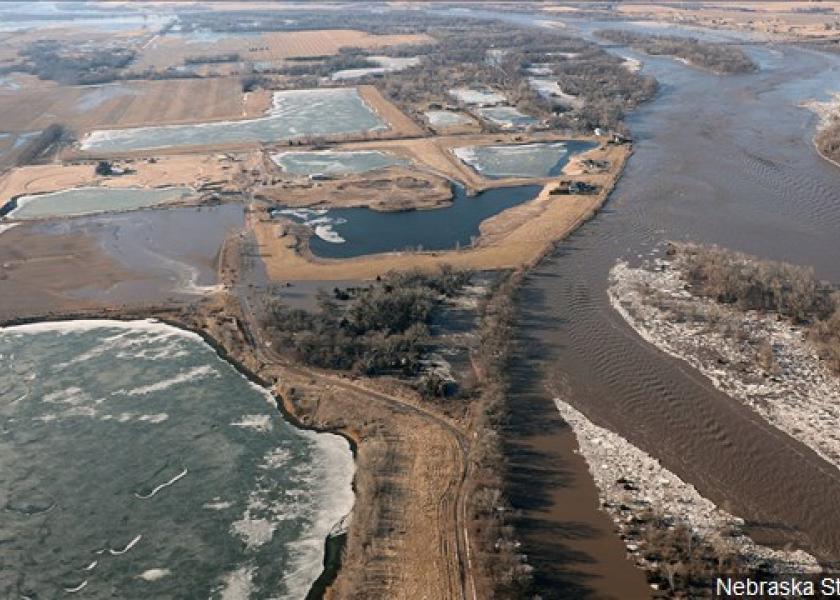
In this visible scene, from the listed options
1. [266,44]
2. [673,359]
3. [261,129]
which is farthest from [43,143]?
[266,44]

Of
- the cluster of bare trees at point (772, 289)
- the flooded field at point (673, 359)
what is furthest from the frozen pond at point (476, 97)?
the cluster of bare trees at point (772, 289)

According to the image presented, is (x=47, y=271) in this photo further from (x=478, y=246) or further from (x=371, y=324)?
(x=478, y=246)

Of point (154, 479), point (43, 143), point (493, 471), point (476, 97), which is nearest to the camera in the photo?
point (493, 471)

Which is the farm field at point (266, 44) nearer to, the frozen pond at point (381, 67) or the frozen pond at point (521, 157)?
the frozen pond at point (381, 67)

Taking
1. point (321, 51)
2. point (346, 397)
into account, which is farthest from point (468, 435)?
point (321, 51)

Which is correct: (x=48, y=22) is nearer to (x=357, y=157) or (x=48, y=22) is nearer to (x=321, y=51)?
(x=321, y=51)
